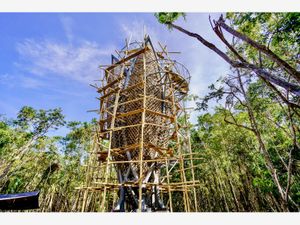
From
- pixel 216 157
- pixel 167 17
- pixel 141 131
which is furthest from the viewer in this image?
pixel 216 157

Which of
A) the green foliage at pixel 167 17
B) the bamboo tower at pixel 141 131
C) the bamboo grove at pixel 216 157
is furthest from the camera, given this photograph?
the bamboo grove at pixel 216 157

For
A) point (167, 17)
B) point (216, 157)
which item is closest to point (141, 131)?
point (167, 17)

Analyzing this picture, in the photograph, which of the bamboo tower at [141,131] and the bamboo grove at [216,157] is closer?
the bamboo tower at [141,131]

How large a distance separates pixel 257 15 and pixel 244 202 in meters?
18.7

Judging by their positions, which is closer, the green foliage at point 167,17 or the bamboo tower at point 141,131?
the green foliage at point 167,17

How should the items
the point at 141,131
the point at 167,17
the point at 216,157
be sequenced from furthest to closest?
the point at 216,157
the point at 141,131
the point at 167,17

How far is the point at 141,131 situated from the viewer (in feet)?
24.8

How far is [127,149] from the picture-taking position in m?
7.99

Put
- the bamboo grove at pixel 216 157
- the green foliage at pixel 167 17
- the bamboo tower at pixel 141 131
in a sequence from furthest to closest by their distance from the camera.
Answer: the bamboo grove at pixel 216 157 < the bamboo tower at pixel 141 131 < the green foliage at pixel 167 17

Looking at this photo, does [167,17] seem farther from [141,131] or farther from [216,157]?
[216,157]

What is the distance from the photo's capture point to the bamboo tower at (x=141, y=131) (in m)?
7.71
